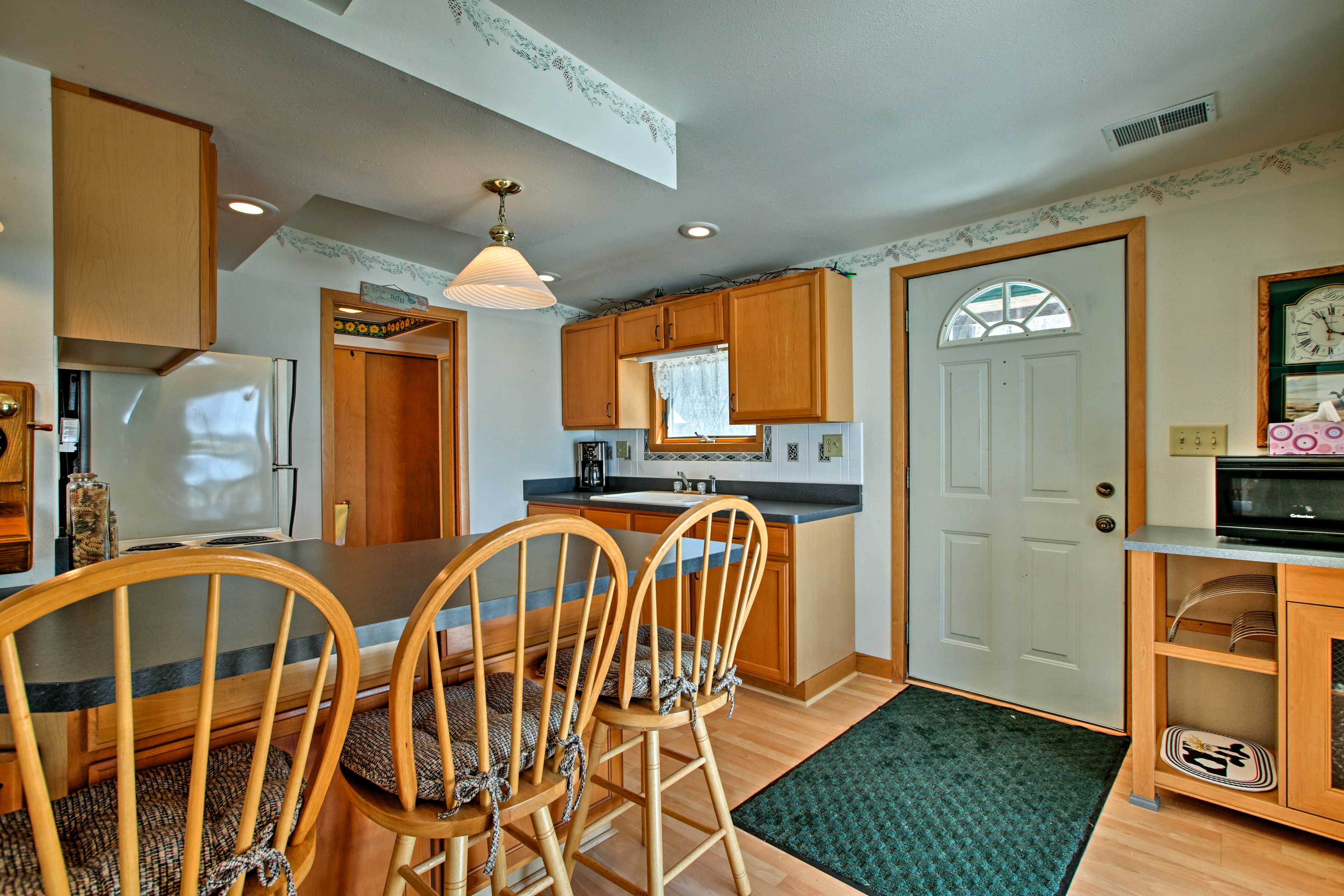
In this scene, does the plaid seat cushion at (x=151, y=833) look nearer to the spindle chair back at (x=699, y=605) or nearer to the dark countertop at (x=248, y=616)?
the dark countertop at (x=248, y=616)

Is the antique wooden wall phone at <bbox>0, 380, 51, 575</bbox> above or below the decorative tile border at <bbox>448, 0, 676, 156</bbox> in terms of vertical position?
below

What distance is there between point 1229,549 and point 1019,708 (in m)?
1.19

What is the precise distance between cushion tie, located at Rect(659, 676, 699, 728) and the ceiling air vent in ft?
6.66

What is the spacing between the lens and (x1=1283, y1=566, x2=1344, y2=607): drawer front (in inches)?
66.9

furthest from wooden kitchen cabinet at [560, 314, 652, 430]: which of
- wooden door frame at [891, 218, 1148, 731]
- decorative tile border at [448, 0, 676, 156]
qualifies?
decorative tile border at [448, 0, 676, 156]

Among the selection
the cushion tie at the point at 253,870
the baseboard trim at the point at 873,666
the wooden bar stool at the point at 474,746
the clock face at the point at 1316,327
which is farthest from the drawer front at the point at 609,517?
the clock face at the point at 1316,327

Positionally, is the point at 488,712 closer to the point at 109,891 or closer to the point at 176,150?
the point at 109,891

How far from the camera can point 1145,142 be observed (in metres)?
2.04

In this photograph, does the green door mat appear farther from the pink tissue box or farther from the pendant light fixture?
the pendant light fixture

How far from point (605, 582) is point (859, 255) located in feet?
7.88

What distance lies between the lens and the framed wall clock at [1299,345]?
6.61ft

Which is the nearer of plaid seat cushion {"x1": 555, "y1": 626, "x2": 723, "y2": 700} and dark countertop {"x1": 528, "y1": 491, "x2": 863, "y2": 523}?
plaid seat cushion {"x1": 555, "y1": 626, "x2": 723, "y2": 700}

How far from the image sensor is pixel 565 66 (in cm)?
162

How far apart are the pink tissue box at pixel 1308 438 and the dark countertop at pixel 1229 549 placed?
303 millimetres
